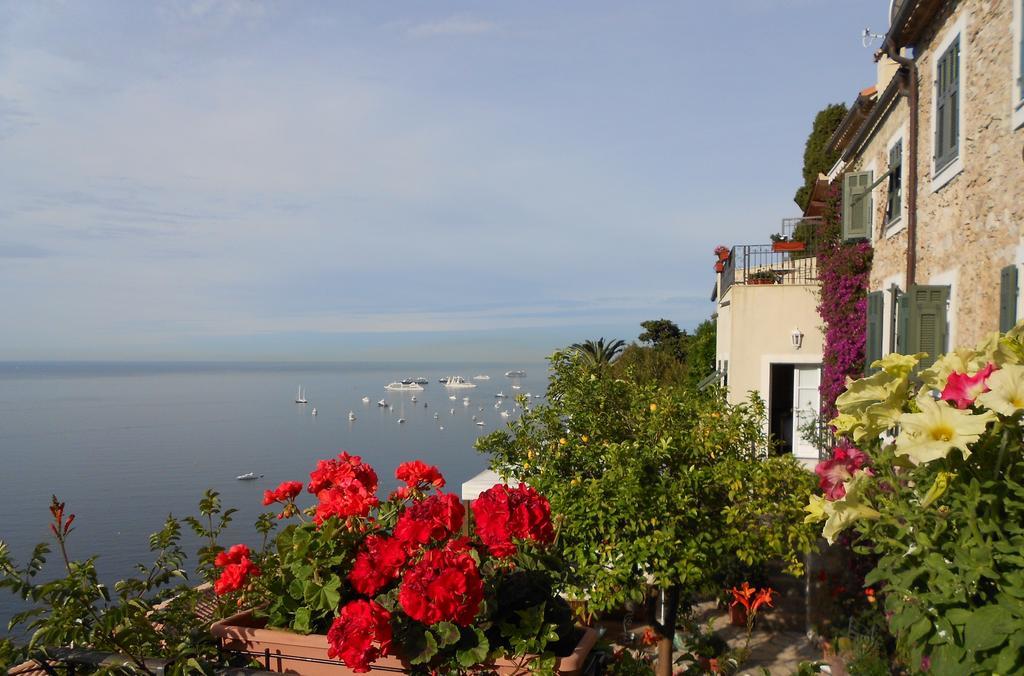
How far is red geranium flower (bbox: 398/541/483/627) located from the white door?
11.9 metres

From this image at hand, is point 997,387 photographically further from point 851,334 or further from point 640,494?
point 851,334

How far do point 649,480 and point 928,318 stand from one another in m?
3.33

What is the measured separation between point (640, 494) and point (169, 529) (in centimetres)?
512

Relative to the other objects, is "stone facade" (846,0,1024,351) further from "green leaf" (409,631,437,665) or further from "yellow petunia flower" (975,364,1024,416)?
"green leaf" (409,631,437,665)

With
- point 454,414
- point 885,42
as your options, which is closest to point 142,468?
point 454,414

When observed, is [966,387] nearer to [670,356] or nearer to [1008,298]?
[1008,298]

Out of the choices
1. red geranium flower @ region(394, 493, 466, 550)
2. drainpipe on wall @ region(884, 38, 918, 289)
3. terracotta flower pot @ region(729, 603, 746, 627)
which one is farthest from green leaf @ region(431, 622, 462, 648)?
terracotta flower pot @ region(729, 603, 746, 627)

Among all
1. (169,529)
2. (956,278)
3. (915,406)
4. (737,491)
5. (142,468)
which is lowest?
(142,468)

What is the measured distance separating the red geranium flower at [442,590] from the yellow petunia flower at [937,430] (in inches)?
53.5

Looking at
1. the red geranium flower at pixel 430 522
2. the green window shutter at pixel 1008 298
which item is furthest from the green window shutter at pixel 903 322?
the red geranium flower at pixel 430 522

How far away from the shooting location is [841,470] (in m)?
2.96

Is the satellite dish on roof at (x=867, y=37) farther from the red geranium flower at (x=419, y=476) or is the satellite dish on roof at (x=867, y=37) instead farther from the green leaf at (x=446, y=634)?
the green leaf at (x=446, y=634)

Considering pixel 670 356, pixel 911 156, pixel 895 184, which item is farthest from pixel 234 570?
pixel 670 356

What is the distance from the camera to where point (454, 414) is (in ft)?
413
